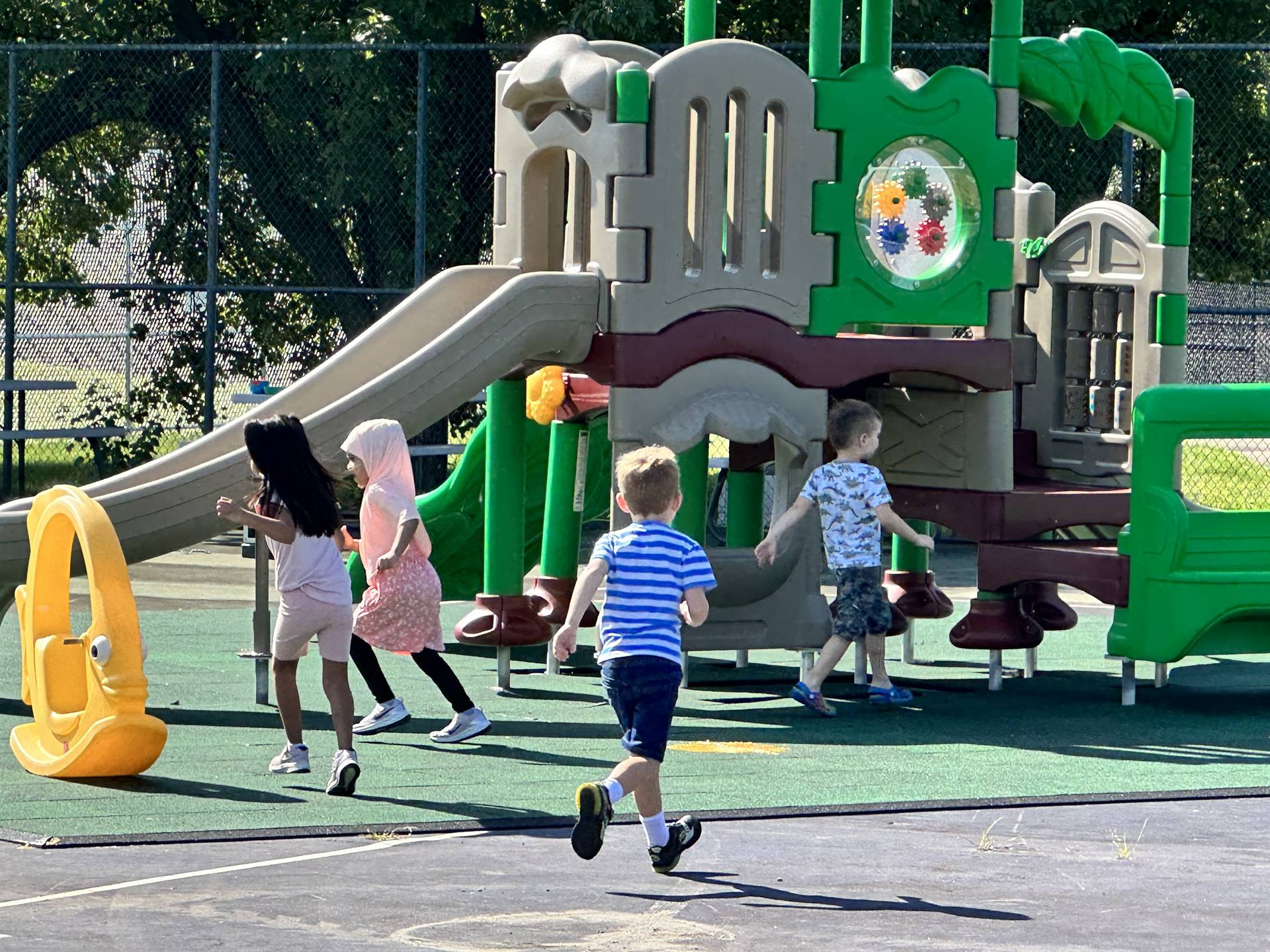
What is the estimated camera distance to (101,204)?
18672 millimetres

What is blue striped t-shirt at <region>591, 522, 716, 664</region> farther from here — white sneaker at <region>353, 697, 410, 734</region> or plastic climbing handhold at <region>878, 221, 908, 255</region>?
plastic climbing handhold at <region>878, 221, 908, 255</region>

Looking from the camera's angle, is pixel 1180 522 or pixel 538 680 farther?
pixel 538 680

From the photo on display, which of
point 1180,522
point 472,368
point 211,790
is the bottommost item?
point 211,790

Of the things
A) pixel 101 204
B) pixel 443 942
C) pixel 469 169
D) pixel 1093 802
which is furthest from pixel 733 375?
pixel 101 204

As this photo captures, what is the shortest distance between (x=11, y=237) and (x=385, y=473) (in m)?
8.94

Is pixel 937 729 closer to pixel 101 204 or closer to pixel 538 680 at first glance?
pixel 538 680

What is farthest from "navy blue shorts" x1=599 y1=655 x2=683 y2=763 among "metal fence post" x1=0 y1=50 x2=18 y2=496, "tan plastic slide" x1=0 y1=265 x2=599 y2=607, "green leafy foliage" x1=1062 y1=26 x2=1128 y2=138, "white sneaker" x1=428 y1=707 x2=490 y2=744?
"metal fence post" x1=0 y1=50 x2=18 y2=496

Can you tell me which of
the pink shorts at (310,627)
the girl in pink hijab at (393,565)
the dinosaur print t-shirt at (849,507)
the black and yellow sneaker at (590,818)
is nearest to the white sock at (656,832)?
the black and yellow sneaker at (590,818)

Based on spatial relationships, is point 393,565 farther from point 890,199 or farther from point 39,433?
point 39,433

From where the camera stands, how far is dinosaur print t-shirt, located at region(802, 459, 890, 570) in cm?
980

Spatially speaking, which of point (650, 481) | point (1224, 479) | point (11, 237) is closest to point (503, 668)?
point (650, 481)

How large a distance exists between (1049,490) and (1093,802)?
10.6ft

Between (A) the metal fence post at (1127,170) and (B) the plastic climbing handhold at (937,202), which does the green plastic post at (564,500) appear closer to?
(B) the plastic climbing handhold at (937,202)

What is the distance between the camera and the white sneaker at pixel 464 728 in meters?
9.09
